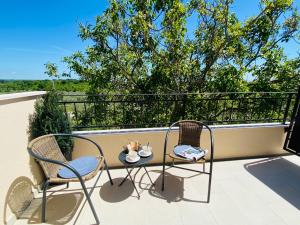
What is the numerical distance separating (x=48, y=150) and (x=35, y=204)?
0.65 metres

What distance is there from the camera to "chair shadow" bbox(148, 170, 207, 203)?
83.1 inches

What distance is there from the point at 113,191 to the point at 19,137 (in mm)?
1267

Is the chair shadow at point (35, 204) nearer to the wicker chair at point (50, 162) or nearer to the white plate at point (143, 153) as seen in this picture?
the wicker chair at point (50, 162)

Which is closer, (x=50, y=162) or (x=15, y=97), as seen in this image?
(x=50, y=162)

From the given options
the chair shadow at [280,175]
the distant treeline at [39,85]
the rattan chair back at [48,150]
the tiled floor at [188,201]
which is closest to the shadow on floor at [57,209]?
the tiled floor at [188,201]

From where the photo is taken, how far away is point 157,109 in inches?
124

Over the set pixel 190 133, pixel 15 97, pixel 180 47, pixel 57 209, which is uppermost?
pixel 180 47

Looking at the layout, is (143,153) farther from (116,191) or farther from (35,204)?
(35,204)

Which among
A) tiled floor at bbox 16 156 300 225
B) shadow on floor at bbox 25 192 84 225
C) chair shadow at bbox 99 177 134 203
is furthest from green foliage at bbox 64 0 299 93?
shadow on floor at bbox 25 192 84 225

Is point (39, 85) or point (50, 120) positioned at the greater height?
point (39, 85)

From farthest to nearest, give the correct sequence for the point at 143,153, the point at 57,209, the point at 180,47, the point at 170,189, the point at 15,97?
the point at 180,47
the point at 170,189
the point at 143,153
the point at 57,209
the point at 15,97

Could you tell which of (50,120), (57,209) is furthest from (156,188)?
(50,120)

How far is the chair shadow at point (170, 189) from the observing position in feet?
6.93

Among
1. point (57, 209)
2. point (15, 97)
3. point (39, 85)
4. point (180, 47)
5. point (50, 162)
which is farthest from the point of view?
point (180, 47)
